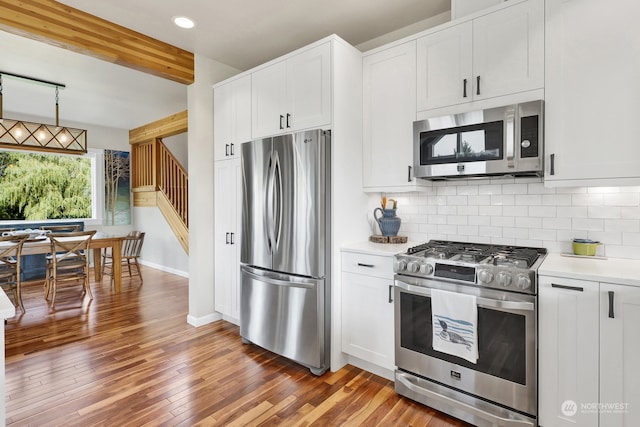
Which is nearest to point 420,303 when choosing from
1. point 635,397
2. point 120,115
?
point 635,397

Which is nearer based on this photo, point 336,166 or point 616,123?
point 616,123

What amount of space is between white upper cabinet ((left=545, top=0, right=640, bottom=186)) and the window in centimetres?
743

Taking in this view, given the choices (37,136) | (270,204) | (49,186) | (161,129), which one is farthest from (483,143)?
(49,186)

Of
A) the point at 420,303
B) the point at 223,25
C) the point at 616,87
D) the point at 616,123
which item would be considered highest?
the point at 223,25

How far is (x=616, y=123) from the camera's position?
1865 millimetres

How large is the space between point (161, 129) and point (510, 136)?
5867 millimetres

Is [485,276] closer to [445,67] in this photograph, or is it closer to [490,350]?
[490,350]

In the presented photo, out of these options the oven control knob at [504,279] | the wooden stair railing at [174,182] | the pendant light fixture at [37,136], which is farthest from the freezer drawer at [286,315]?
the pendant light fixture at [37,136]

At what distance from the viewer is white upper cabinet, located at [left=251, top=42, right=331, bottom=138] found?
267 cm

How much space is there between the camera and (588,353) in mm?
1703

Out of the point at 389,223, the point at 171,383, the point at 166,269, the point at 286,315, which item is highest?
the point at 389,223

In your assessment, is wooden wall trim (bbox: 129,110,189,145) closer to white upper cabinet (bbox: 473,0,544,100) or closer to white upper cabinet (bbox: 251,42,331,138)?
white upper cabinet (bbox: 251,42,331,138)

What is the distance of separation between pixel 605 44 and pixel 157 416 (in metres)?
3.39

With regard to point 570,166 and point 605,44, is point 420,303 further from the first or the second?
point 605,44
